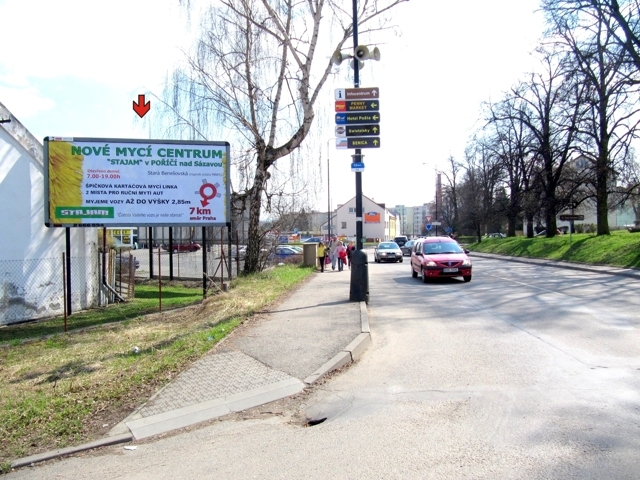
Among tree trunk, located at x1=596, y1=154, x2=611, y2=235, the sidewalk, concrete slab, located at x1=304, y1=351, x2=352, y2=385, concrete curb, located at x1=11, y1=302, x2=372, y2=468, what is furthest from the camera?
tree trunk, located at x1=596, y1=154, x2=611, y2=235

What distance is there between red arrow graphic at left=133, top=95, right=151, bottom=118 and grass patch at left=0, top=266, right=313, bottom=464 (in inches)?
277

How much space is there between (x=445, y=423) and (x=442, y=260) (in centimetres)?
1390

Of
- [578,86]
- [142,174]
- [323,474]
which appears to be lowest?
[323,474]

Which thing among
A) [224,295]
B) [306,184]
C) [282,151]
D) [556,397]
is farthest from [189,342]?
[306,184]

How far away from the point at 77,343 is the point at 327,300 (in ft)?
20.2

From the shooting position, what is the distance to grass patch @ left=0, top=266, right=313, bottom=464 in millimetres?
5156

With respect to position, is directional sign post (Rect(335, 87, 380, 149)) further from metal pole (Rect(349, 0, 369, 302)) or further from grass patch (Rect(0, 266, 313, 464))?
grass patch (Rect(0, 266, 313, 464))

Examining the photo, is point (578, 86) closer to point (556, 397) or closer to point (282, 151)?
point (282, 151)

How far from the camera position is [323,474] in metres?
3.93

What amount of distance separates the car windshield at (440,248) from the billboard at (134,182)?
8677 mm

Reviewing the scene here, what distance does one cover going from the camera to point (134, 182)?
13.3 m

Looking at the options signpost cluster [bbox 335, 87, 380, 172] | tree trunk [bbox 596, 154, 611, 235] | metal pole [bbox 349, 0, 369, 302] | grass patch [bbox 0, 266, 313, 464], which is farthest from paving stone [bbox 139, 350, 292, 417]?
tree trunk [bbox 596, 154, 611, 235]

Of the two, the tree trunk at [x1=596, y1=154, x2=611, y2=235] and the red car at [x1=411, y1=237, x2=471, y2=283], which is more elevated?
the tree trunk at [x1=596, y1=154, x2=611, y2=235]

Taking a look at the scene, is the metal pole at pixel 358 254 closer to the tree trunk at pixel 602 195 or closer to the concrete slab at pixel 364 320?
the concrete slab at pixel 364 320
